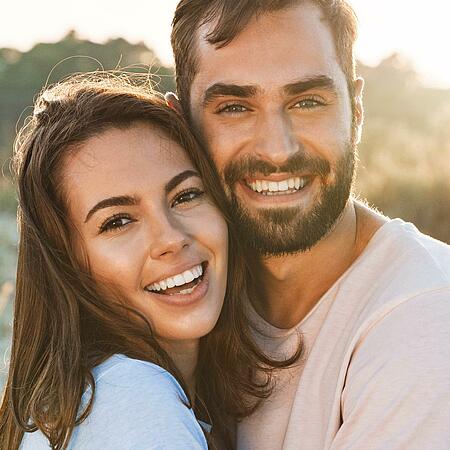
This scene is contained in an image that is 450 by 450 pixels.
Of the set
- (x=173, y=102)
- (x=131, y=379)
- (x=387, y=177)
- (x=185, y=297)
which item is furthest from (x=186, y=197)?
(x=387, y=177)

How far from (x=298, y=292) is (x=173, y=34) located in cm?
117

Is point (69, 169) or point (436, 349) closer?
point (436, 349)

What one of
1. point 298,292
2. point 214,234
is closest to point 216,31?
point 214,234

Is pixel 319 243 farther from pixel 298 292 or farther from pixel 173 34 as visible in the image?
pixel 173 34

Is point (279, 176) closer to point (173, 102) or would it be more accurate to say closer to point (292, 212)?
point (292, 212)

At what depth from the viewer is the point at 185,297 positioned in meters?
2.89

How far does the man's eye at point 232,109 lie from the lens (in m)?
3.20

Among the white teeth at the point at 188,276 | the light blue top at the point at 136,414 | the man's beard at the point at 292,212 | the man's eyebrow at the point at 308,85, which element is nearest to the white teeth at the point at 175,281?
the white teeth at the point at 188,276

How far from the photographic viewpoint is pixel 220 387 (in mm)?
3250

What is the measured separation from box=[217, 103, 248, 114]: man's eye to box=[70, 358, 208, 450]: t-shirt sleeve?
1.11 metres

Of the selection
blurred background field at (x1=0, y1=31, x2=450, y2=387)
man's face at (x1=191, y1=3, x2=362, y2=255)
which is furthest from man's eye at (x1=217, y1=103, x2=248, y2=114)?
blurred background field at (x1=0, y1=31, x2=450, y2=387)

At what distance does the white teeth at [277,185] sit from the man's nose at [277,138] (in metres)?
0.09

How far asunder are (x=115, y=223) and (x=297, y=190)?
2.54ft

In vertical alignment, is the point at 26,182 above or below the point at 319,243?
above
